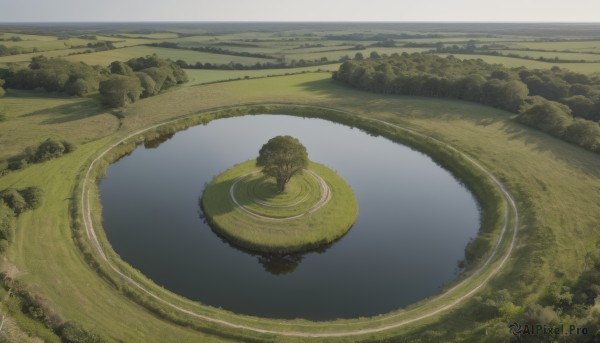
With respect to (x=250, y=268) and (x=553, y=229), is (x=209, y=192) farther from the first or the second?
(x=553, y=229)

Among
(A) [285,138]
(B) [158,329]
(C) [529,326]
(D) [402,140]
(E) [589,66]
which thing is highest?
(E) [589,66]

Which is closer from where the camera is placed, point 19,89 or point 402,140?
point 402,140

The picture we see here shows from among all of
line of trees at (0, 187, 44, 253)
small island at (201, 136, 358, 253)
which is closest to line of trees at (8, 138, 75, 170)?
line of trees at (0, 187, 44, 253)

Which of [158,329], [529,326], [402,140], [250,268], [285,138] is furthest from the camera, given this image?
[402,140]

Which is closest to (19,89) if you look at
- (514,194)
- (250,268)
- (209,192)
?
(209,192)

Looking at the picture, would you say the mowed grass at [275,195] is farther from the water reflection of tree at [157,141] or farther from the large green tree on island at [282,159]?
the water reflection of tree at [157,141]

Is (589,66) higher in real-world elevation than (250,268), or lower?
higher
